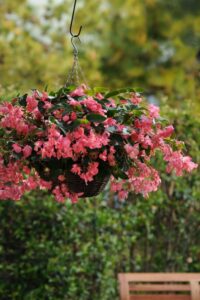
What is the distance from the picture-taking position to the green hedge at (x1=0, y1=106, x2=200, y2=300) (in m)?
3.55

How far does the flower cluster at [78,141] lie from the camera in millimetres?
1907

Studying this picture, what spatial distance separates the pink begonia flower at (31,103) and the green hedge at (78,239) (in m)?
1.59

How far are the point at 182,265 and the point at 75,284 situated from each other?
801mm

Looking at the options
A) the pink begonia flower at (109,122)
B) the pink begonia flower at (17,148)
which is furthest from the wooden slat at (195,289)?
the pink begonia flower at (17,148)

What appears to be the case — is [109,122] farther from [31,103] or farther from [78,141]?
[31,103]

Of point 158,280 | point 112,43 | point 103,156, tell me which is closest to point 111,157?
point 103,156

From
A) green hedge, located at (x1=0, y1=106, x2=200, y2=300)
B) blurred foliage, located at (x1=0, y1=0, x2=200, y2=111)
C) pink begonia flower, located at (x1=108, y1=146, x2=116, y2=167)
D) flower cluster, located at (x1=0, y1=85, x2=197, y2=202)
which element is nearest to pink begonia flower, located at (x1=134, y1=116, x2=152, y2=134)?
flower cluster, located at (x1=0, y1=85, x2=197, y2=202)

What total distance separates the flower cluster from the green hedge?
4.81 ft

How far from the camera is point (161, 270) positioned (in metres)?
4.06

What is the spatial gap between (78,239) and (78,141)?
182 cm

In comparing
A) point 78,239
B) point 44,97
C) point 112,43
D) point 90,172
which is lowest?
point 90,172

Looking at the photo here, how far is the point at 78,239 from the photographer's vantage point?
11.9 ft

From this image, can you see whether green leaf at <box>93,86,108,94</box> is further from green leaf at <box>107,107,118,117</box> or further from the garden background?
the garden background

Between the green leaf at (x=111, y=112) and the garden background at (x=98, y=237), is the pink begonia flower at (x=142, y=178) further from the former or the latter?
the garden background at (x=98, y=237)
